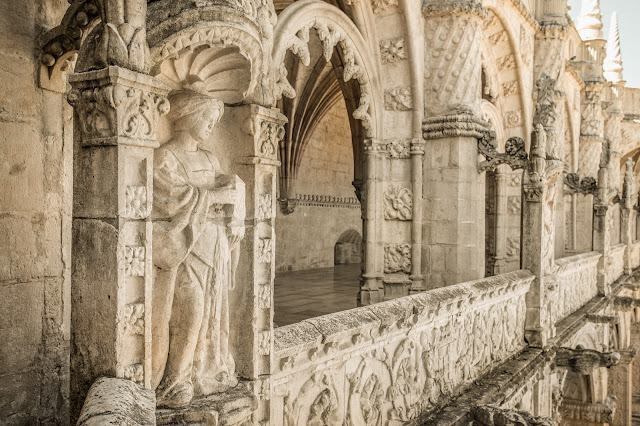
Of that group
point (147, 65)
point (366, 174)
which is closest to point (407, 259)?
point (366, 174)

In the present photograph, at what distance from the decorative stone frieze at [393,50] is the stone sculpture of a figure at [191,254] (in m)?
4.87

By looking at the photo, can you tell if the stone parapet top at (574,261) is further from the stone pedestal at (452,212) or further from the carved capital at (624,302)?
the stone pedestal at (452,212)

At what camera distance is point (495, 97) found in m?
10.9

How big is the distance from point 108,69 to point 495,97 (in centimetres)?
965

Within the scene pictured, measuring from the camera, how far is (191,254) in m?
2.83

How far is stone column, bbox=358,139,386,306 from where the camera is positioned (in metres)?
7.36

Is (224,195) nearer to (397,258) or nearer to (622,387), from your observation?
(397,258)

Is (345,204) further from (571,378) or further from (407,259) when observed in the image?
(407,259)

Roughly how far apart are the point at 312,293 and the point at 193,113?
6.54 m

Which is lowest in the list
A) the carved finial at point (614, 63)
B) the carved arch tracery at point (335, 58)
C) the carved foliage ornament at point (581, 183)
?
the carved foliage ornament at point (581, 183)

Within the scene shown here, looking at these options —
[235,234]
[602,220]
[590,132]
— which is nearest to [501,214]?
[602,220]

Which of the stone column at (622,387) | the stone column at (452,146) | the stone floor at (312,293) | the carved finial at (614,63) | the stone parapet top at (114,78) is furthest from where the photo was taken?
the carved finial at (614,63)

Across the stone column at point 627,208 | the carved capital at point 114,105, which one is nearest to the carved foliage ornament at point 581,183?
the stone column at point 627,208

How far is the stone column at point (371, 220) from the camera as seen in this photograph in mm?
7363
